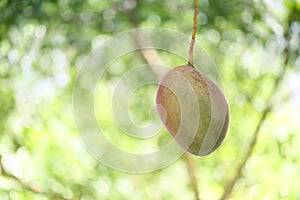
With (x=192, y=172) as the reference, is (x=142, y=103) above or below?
above

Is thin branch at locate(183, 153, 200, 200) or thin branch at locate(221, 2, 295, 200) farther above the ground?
thin branch at locate(221, 2, 295, 200)

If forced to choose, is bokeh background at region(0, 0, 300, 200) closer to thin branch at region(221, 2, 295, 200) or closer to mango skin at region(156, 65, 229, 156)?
thin branch at region(221, 2, 295, 200)

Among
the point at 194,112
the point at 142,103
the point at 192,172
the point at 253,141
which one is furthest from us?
the point at 142,103

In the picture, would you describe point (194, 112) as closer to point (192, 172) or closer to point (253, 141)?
point (192, 172)

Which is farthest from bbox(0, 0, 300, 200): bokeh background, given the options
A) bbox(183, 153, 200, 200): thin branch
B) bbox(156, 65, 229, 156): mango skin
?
bbox(156, 65, 229, 156): mango skin

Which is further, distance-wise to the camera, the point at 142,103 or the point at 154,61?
the point at 142,103

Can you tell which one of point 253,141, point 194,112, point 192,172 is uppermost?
point 253,141

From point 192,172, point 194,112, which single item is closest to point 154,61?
point 192,172

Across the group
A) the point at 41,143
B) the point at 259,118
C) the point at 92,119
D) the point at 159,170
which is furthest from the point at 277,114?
the point at 41,143
